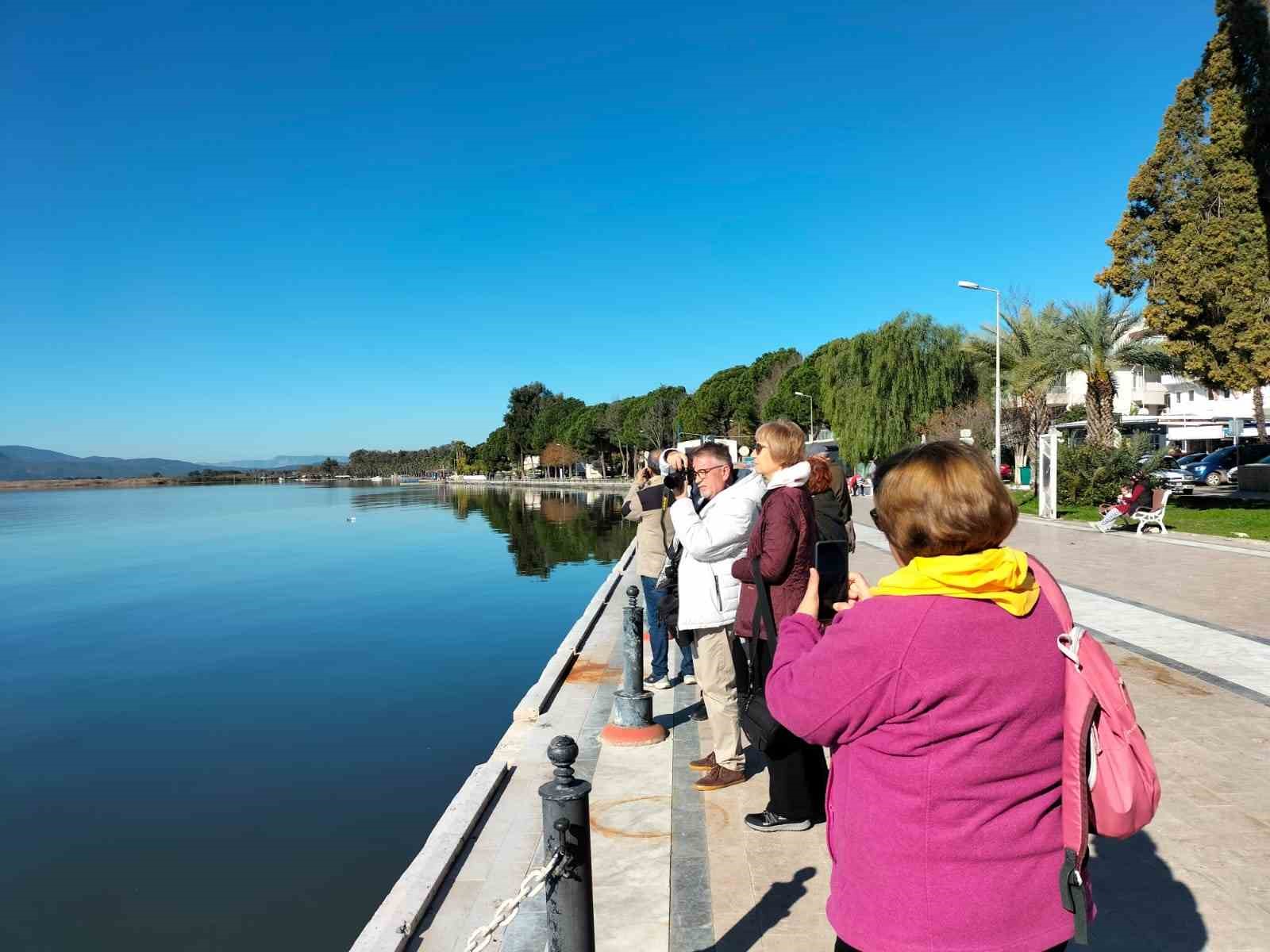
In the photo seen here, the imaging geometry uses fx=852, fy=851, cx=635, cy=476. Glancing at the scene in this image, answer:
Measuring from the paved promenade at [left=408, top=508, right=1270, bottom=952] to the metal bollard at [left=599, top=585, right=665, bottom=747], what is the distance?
0.12 m

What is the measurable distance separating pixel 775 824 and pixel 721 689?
81 cm

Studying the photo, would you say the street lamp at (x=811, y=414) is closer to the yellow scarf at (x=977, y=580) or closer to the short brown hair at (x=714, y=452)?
the short brown hair at (x=714, y=452)

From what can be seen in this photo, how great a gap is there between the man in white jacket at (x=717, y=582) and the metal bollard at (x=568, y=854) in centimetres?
178

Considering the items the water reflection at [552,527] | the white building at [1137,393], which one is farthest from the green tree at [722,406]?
the white building at [1137,393]

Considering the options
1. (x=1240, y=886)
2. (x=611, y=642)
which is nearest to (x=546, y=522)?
(x=611, y=642)

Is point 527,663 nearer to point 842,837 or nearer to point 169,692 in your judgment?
point 169,692

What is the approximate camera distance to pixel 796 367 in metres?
75.0

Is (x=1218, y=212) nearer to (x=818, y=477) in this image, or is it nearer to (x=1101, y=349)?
(x=1101, y=349)

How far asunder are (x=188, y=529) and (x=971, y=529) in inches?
1945

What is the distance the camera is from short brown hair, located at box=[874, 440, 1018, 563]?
1.71 m

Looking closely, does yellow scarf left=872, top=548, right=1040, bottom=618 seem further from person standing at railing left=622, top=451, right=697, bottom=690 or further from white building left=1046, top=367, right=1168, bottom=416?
white building left=1046, top=367, right=1168, bottom=416

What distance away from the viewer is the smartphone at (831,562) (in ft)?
10.1

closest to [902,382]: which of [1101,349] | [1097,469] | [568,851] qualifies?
[1101,349]

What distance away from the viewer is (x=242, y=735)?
927 cm
